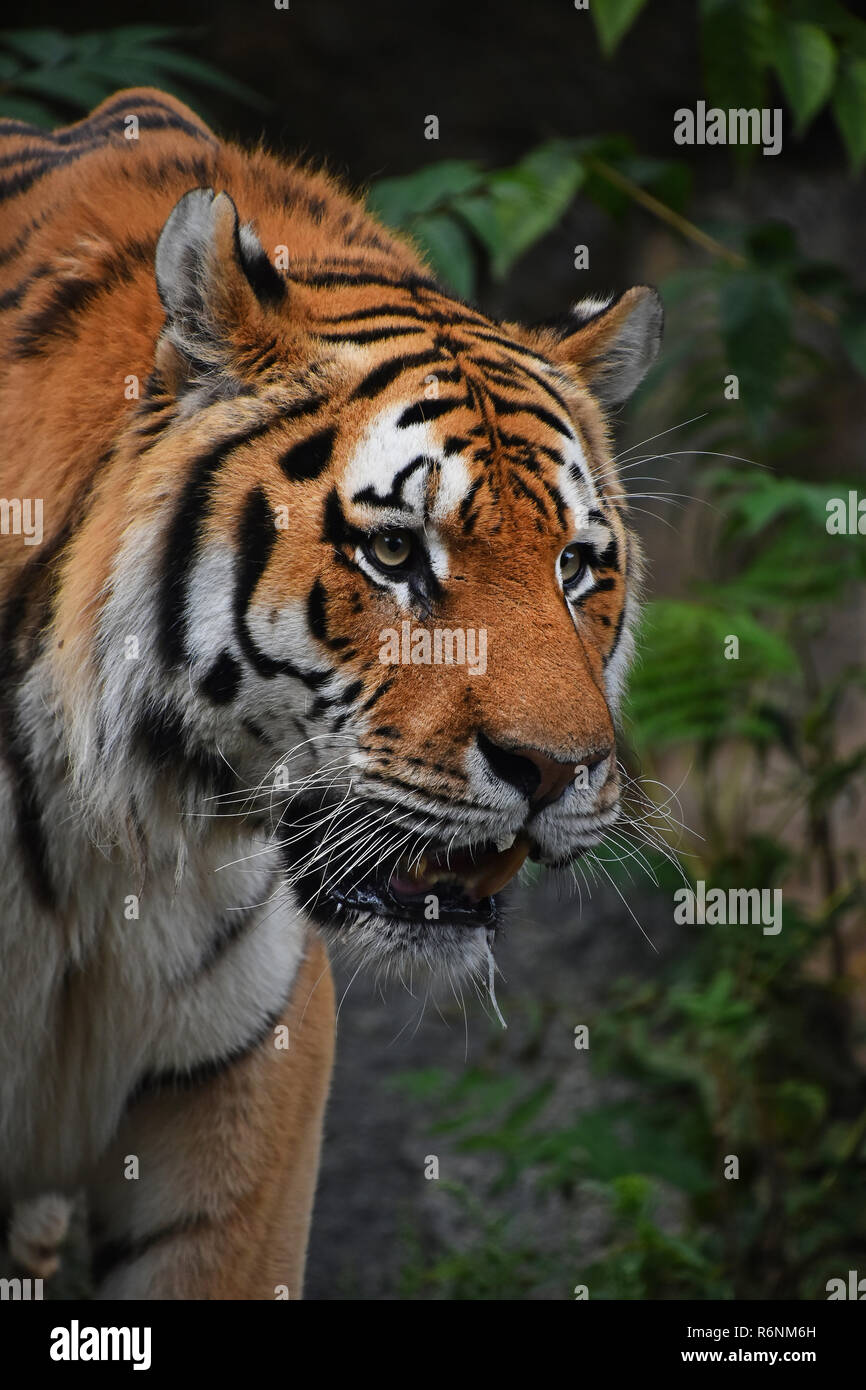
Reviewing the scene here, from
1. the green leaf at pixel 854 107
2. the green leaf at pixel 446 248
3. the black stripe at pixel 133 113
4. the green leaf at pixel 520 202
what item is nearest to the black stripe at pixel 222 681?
the black stripe at pixel 133 113

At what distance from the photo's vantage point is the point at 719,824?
3973 mm

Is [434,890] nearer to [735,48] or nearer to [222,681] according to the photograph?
[222,681]

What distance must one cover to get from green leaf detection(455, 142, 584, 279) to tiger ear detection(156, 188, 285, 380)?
1245mm

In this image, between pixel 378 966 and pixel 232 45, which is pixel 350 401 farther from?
pixel 232 45

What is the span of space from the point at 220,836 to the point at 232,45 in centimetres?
479

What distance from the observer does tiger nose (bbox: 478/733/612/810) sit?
1.67 metres

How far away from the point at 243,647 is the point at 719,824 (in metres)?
2.44

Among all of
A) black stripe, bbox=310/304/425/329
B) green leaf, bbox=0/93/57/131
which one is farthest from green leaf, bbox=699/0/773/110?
black stripe, bbox=310/304/425/329

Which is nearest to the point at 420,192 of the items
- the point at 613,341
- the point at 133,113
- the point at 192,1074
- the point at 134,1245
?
the point at 133,113

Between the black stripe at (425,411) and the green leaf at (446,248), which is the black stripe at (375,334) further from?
the green leaf at (446,248)

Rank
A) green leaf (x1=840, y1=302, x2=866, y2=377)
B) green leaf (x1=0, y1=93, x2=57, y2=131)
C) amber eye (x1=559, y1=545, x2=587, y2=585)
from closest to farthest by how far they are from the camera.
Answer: amber eye (x1=559, y1=545, x2=587, y2=585)
green leaf (x1=0, y1=93, x2=57, y2=131)
green leaf (x1=840, y1=302, x2=866, y2=377)

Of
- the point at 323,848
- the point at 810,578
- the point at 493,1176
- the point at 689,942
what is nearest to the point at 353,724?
the point at 323,848

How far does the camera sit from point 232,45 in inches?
229

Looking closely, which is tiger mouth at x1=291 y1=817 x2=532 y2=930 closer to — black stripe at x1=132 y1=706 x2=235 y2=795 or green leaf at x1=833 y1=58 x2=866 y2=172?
black stripe at x1=132 y1=706 x2=235 y2=795
